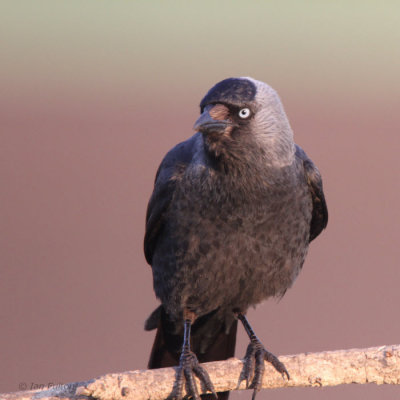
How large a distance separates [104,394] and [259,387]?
996 millimetres

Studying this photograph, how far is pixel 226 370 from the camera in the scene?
129 inches

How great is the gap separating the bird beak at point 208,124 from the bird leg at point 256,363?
121cm

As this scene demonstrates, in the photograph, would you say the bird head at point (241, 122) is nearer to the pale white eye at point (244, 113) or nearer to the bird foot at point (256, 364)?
the pale white eye at point (244, 113)

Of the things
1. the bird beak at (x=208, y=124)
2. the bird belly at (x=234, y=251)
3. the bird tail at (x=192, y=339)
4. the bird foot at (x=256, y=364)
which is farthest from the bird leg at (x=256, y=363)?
the bird beak at (x=208, y=124)

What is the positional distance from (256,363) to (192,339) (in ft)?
2.33

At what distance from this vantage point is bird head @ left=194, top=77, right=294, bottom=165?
329 cm

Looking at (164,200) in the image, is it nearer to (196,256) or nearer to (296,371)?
(196,256)

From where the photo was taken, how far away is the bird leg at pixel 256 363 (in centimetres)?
340

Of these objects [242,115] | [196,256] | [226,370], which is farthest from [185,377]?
[242,115]

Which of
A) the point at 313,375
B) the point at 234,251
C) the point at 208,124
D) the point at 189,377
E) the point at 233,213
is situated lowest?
the point at 189,377

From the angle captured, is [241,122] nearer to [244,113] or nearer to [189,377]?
[244,113]

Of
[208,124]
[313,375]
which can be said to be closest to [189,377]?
[313,375]

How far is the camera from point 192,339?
4227mm

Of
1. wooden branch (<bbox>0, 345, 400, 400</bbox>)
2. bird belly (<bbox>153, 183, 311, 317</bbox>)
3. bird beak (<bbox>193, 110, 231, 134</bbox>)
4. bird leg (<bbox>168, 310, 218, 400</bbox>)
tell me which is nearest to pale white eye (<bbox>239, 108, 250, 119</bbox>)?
bird beak (<bbox>193, 110, 231, 134</bbox>)
